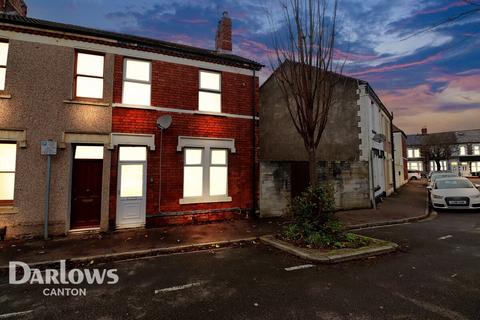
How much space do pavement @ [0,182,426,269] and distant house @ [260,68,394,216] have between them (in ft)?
6.15

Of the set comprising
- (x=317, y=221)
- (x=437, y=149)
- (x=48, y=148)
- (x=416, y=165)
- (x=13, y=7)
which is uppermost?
(x=13, y=7)

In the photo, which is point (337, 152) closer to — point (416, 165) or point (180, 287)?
point (180, 287)

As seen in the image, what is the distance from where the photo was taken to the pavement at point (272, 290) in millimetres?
3678

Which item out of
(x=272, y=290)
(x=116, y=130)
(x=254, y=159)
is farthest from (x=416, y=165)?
(x=272, y=290)

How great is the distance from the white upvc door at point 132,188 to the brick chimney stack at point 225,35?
7.04 m

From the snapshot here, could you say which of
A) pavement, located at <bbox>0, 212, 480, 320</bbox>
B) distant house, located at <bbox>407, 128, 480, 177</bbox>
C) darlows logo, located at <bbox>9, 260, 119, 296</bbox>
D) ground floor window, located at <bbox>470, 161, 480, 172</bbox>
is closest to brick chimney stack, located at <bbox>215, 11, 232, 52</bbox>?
pavement, located at <bbox>0, 212, 480, 320</bbox>

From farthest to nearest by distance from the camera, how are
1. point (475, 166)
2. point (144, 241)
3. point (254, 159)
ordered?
point (475, 166) < point (254, 159) < point (144, 241)

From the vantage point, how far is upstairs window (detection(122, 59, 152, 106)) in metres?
9.37

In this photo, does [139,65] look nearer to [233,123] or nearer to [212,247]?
[233,123]

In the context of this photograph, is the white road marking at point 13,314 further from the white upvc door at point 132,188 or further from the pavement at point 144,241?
the white upvc door at point 132,188

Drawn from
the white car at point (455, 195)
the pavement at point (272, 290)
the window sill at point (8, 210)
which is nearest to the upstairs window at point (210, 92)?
the pavement at point (272, 290)

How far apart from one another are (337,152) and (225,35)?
881 centimetres

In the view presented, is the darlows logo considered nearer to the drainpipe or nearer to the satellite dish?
the satellite dish

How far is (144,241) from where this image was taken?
747cm
